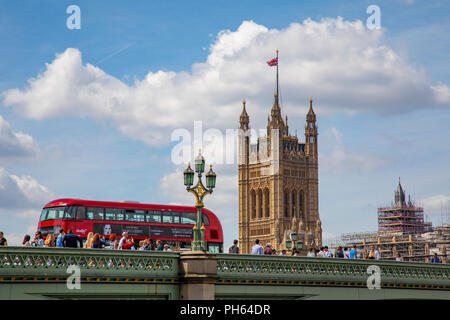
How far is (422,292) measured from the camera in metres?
31.2

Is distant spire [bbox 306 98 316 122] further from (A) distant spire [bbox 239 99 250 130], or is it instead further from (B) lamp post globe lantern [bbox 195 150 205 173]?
(B) lamp post globe lantern [bbox 195 150 205 173]

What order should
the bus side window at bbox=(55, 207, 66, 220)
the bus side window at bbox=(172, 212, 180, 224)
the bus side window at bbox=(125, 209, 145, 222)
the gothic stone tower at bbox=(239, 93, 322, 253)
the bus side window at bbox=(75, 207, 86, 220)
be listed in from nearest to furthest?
the bus side window at bbox=(75, 207, 86, 220)
the bus side window at bbox=(55, 207, 66, 220)
the bus side window at bbox=(125, 209, 145, 222)
the bus side window at bbox=(172, 212, 180, 224)
the gothic stone tower at bbox=(239, 93, 322, 253)

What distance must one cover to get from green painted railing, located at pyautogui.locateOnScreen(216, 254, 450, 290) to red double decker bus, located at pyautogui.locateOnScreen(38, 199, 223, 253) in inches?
633

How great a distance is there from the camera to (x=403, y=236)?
136 m

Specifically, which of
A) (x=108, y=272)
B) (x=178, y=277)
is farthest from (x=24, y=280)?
(x=178, y=277)

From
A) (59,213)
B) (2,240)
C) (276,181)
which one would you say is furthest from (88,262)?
(276,181)

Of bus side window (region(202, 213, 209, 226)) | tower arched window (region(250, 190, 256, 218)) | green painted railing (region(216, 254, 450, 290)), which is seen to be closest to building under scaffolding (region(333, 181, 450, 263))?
tower arched window (region(250, 190, 256, 218))

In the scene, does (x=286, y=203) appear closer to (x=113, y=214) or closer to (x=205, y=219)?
(x=205, y=219)

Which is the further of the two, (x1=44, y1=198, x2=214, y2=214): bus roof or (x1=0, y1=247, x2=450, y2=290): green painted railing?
(x1=44, y1=198, x2=214, y2=214): bus roof

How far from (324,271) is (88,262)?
8.74 m

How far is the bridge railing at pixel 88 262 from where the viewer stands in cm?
2206

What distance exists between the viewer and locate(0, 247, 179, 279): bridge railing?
2206cm
